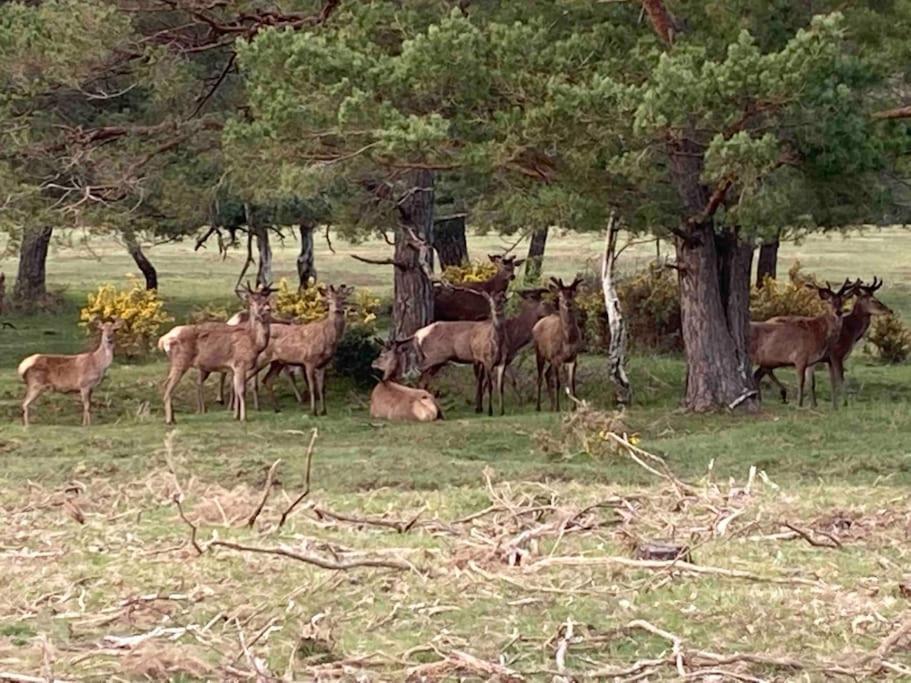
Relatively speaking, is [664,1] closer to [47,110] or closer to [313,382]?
[313,382]

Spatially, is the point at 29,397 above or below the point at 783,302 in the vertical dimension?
below

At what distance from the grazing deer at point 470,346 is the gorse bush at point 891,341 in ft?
22.3

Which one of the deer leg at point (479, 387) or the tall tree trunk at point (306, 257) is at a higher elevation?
the tall tree trunk at point (306, 257)

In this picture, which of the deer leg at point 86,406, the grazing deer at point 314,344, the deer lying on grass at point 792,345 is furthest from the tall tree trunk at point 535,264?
the deer leg at point 86,406

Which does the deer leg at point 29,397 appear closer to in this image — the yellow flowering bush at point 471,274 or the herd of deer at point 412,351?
the herd of deer at point 412,351

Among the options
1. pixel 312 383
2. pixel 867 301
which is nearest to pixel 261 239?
pixel 312 383

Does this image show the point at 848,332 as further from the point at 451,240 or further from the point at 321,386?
the point at 451,240

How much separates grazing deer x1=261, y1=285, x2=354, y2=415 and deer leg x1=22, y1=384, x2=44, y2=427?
8.52 ft

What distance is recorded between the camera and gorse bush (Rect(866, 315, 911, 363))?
2430 cm

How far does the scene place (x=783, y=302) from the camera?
1013 inches

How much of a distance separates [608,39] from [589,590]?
8.58m

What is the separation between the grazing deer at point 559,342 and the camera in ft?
63.3

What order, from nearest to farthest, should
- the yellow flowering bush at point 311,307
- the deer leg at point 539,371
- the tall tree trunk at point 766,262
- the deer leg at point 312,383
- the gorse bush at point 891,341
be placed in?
the deer leg at point 312,383
the deer leg at point 539,371
the yellow flowering bush at point 311,307
the gorse bush at point 891,341
the tall tree trunk at point 766,262

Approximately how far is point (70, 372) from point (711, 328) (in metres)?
6.59
